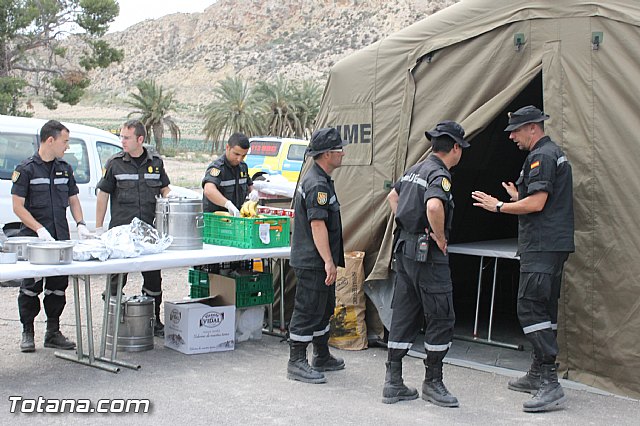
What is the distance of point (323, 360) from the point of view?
6.40 metres

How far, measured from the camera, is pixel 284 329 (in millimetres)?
7766

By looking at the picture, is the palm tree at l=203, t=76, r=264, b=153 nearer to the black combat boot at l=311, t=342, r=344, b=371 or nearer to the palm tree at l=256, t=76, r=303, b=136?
the palm tree at l=256, t=76, r=303, b=136

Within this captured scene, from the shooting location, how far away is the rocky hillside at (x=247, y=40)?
81.9 metres

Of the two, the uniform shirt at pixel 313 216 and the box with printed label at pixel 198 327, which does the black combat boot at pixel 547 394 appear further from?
the box with printed label at pixel 198 327

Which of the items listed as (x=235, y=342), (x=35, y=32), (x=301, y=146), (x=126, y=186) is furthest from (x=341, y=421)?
(x=35, y=32)

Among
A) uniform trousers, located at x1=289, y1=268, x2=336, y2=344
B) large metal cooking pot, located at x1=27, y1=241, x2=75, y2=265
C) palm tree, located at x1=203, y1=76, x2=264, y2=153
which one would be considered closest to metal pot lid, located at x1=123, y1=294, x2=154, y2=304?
large metal cooking pot, located at x1=27, y1=241, x2=75, y2=265

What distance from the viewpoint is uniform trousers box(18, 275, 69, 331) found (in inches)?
263

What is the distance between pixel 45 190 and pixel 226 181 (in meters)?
1.66

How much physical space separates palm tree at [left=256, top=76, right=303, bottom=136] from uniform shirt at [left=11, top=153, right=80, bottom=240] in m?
33.6

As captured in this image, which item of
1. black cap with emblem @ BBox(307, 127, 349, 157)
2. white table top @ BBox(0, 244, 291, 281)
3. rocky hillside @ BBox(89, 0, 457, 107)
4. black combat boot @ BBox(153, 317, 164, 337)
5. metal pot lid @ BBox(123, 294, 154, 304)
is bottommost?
black combat boot @ BBox(153, 317, 164, 337)

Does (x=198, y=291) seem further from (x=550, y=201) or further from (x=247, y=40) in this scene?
(x=247, y=40)

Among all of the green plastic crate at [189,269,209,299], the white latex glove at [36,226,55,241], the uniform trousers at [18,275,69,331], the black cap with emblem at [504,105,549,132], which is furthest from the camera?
the green plastic crate at [189,269,209,299]

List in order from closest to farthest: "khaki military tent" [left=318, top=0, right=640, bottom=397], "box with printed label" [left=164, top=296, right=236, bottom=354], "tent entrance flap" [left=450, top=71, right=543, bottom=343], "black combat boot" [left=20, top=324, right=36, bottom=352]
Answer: "khaki military tent" [left=318, top=0, right=640, bottom=397] → "black combat boot" [left=20, top=324, right=36, bottom=352] → "box with printed label" [left=164, top=296, right=236, bottom=354] → "tent entrance flap" [left=450, top=71, right=543, bottom=343]

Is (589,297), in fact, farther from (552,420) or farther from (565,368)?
(552,420)
